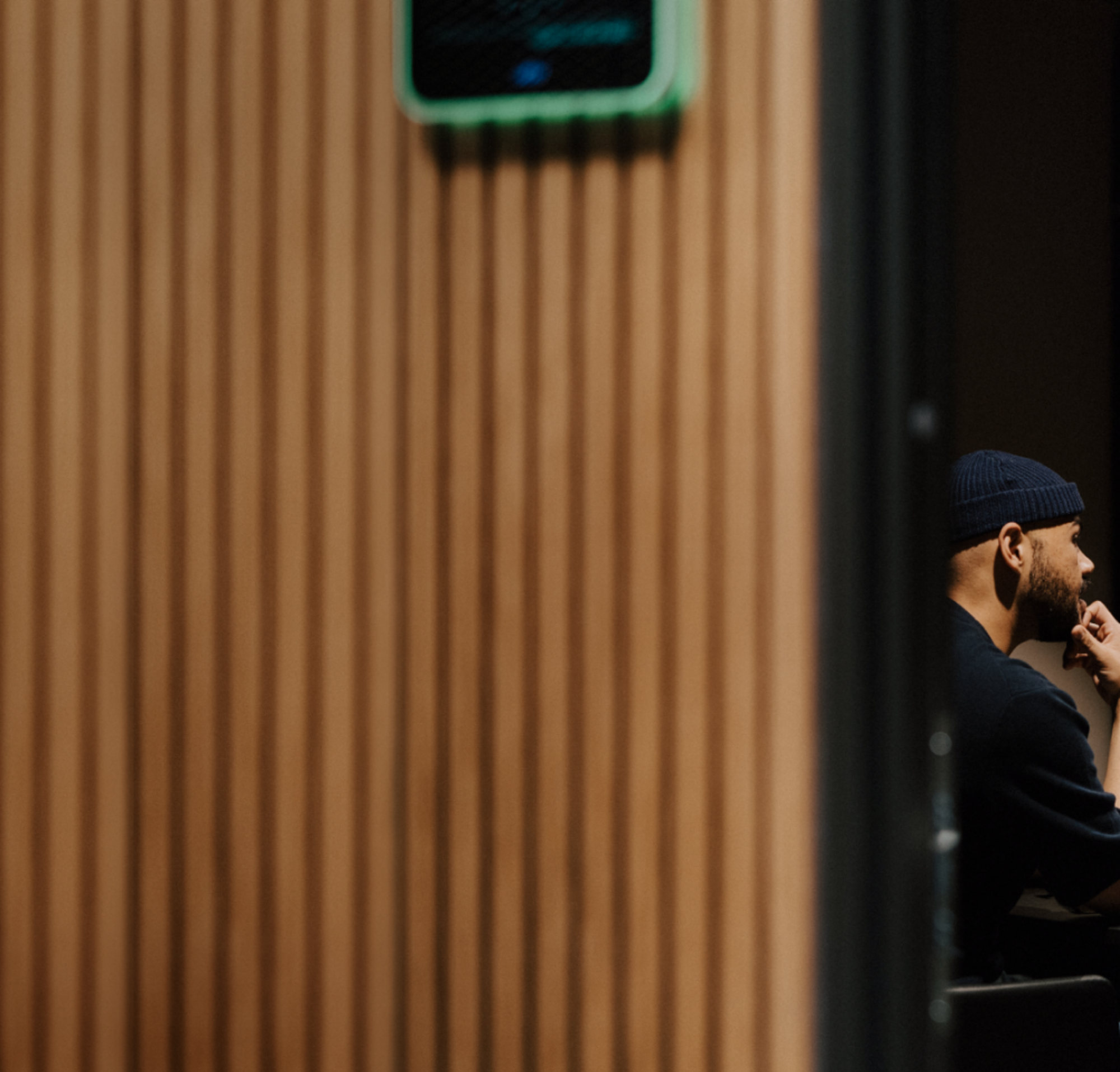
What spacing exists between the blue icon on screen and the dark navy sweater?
1173 mm

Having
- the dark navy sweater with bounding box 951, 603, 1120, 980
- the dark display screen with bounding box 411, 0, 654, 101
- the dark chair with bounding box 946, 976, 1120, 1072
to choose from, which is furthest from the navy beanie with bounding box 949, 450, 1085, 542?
the dark display screen with bounding box 411, 0, 654, 101

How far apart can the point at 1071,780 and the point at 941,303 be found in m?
1.18

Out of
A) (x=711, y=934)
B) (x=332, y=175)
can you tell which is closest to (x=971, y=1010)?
(x=711, y=934)

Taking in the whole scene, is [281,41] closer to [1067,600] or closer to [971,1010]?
[971,1010]

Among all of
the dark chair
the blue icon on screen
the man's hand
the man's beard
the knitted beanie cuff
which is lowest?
the dark chair

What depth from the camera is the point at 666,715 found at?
3.27 ft

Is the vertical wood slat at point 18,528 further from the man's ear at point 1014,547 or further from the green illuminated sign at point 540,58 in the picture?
the man's ear at point 1014,547

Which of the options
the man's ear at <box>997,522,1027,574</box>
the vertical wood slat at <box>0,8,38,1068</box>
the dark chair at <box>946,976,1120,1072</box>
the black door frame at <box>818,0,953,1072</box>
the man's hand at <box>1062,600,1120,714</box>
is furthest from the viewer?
the man's hand at <box>1062,600,1120,714</box>

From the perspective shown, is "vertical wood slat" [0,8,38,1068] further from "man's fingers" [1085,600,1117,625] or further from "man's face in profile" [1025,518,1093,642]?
"man's fingers" [1085,600,1117,625]

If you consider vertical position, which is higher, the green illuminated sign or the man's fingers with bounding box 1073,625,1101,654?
the green illuminated sign

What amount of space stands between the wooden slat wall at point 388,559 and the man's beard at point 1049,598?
51.4 inches

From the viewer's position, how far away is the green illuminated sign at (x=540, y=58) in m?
0.97

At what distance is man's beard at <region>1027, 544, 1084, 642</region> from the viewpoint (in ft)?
6.84

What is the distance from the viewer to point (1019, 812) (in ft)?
5.99
